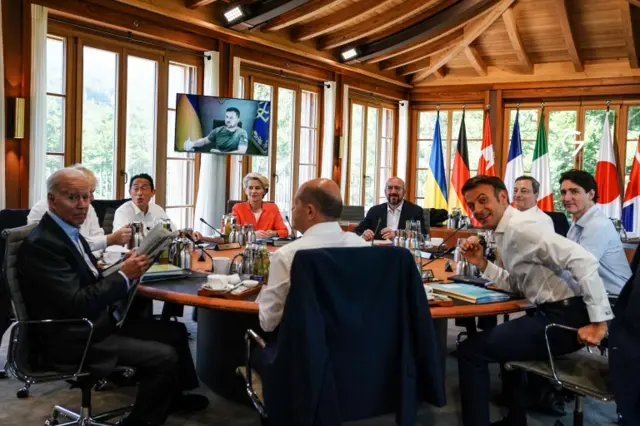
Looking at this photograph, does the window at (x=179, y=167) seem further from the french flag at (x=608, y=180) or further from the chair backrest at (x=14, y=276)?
the french flag at (x=608, y=180)

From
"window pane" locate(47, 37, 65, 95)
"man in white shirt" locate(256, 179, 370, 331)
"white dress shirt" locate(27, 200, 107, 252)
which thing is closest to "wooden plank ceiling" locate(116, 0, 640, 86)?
"window pane" locate(47, 37, 65, 95)

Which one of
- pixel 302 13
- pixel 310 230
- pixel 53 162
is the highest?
pixel 302 13

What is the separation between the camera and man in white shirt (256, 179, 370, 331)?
2291mm

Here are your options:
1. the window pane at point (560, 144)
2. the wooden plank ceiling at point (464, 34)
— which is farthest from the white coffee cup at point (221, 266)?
the window pane at point (560, 144)

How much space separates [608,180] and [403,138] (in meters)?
3.05

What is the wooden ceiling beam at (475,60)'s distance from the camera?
882 centimetres

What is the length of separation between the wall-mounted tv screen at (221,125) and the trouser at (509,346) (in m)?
4.33

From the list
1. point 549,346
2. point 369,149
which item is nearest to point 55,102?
point 549,346

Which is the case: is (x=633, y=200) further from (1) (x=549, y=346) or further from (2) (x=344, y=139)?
(1) (x=549, y=346)

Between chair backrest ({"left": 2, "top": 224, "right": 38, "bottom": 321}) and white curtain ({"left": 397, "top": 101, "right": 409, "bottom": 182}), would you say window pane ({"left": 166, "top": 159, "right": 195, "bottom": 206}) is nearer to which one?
white curtain ({"left": 397, "top": 101, "right": 409, "bottom": 182})

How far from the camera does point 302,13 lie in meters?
6.89

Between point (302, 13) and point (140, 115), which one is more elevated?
point (302, 13)

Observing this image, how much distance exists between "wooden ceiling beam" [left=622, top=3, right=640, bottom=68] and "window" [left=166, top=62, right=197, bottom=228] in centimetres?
481

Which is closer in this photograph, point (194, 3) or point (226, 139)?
point (194, 3)
